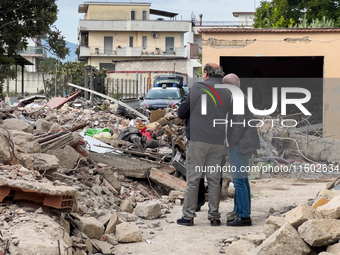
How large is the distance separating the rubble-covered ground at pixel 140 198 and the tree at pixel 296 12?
52.5 ft

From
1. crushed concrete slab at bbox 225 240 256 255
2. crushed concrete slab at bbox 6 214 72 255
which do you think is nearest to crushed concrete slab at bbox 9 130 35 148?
crushed concrete slab at bbox 6 214 72 255

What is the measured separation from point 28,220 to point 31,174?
0.94 m

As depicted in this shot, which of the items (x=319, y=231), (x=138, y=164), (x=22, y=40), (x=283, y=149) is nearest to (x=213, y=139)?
(x=319, y=231)

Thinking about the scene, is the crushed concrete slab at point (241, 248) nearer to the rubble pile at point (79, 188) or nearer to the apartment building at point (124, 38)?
the rubble pile at point (79, 188)

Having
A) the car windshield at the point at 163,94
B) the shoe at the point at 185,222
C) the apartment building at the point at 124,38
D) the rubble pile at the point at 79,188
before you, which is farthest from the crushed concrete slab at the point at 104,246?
the apartment building at the point at 124,38

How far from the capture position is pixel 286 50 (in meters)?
13.0

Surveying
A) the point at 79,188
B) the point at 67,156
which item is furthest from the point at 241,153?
the point at 67,156

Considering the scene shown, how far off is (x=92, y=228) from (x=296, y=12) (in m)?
25.4

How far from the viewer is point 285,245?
4.06m

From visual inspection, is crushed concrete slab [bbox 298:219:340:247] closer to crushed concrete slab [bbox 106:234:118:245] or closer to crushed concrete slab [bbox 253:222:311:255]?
crushed concrete slab [bbox 253:222:311:255]

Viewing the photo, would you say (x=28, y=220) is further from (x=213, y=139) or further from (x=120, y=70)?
(x=120, y=70)

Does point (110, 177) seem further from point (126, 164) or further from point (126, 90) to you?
point (126, 90)

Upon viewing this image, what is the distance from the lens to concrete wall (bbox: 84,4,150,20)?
166ft

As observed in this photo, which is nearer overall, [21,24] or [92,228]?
[92,228]
